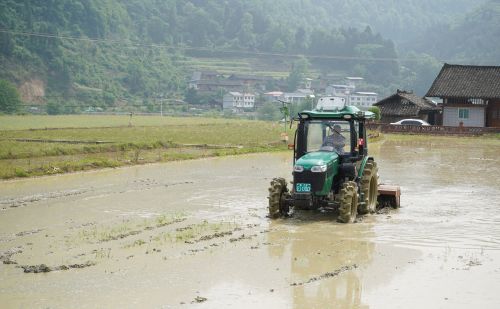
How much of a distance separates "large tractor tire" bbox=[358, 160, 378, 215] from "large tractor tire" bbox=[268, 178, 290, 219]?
146 centimetres

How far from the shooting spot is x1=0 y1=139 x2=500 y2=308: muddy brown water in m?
9.28

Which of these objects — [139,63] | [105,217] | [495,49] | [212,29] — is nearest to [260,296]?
[105,217]

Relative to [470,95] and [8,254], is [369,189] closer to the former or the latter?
[8,254]

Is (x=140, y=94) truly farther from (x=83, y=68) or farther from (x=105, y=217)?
(x=105, y=217)

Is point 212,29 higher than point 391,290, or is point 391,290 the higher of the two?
point 212,29

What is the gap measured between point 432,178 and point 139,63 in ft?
349

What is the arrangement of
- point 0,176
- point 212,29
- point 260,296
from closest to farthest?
1. point 260,296
2. point 0,176
3. point 212,29

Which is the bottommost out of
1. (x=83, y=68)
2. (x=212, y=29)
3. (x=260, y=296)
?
(x=260, y=296)

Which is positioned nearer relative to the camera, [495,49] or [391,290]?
[391,290]

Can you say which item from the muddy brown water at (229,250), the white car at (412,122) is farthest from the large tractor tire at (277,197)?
the white car at (412,122)

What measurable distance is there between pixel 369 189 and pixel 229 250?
4.48m

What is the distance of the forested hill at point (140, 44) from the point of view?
105875mm

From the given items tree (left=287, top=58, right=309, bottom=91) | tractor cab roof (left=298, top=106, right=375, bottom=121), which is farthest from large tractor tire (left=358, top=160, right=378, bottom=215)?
tree (left=287, top=58, right=309, bottom=91)

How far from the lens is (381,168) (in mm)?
26047
